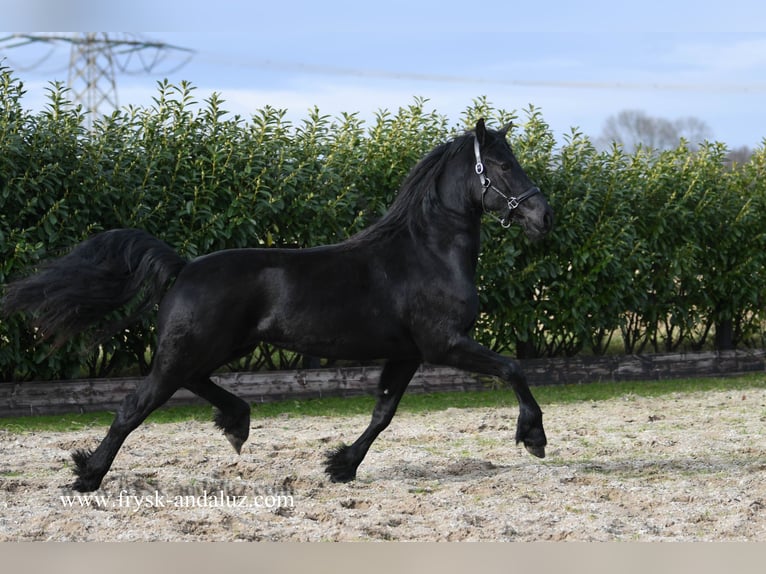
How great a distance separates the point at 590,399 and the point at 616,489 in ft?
12.7

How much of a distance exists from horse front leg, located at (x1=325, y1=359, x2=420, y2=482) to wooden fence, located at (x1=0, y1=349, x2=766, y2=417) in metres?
3.39

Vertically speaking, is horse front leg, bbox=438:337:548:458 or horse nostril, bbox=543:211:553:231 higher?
horse nostril, bbox=543:211:553:231

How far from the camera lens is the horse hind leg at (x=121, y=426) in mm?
4887

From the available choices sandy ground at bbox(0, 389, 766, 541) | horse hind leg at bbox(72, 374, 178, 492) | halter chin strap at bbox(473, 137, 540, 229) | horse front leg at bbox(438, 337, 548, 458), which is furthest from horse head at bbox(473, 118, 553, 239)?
horse hind leg at bbox(72, 374, 178, 492)

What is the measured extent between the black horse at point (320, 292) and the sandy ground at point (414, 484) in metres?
0.42

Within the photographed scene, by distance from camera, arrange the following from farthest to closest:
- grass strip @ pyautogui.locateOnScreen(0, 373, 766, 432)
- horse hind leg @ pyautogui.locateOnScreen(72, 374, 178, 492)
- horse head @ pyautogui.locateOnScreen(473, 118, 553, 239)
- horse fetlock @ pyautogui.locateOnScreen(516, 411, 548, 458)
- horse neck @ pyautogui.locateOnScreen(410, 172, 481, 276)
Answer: grass strip @ pyautogui.locateOnScreen(0, 373, 766, 432) → horse neck @ pyautogui.locateOnScreen(410, 172, 481, 276) → horse head @ pyautogui.locateOnScreen(473, 118, 553, 239) → horse fetlock @ pyautogui.locateOnScreen(516, 411, 548, 458) → horse hind leg @ pyautogui.locateOnScreen(72, 374, 178, 492)

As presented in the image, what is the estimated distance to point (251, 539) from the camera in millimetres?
4145

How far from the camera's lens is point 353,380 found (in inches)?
353

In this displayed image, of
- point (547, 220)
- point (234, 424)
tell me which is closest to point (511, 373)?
point (547, 220)

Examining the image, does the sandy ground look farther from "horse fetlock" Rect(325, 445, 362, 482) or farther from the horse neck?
the horse neck

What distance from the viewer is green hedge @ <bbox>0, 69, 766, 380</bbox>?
8062 millimetres

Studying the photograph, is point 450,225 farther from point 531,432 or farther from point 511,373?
point 531,432

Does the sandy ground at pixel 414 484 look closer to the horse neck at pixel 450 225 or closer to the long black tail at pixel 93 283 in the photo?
the long black tail at pixel 93 283

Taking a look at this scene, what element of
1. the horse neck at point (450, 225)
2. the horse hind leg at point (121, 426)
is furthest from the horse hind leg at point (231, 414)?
the horse neck at point (450, 225)
